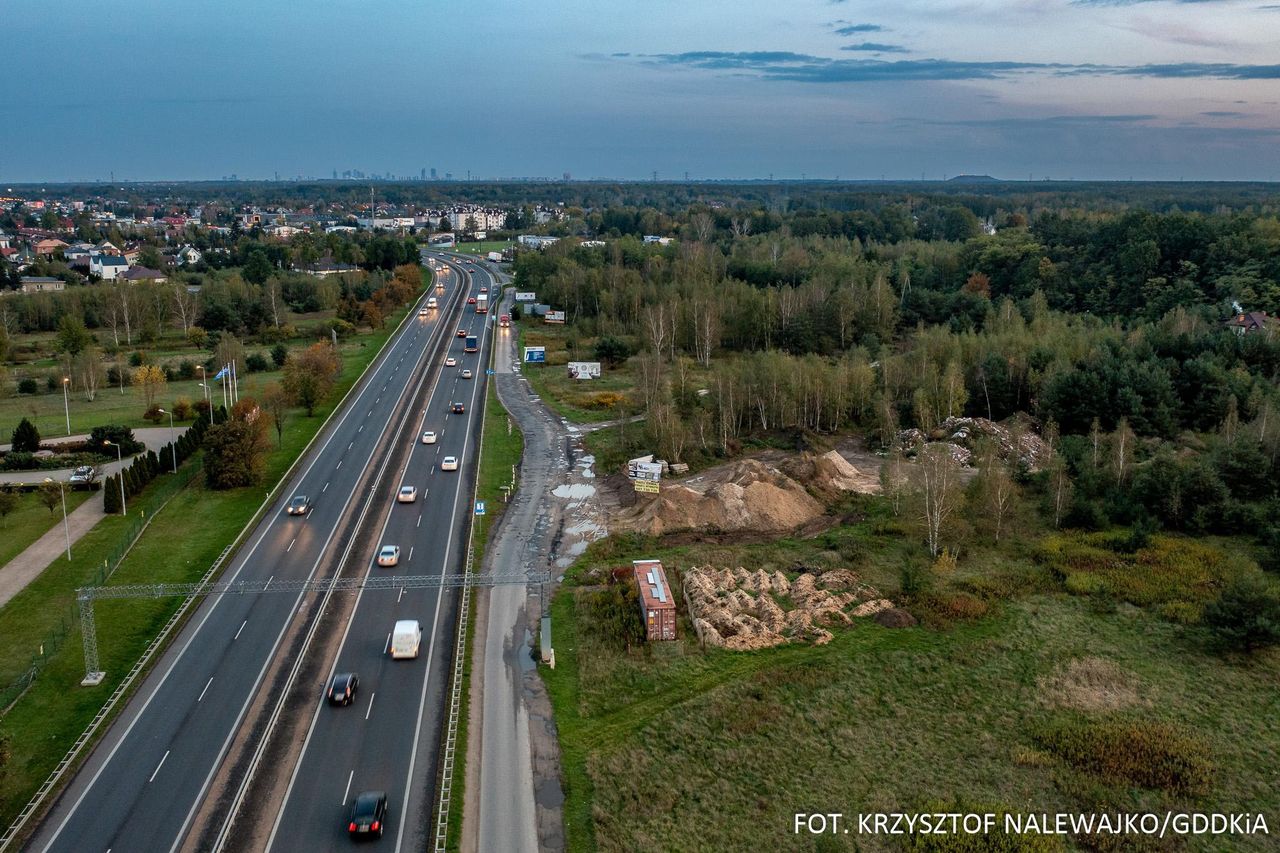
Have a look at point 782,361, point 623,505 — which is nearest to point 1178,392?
point 782,361

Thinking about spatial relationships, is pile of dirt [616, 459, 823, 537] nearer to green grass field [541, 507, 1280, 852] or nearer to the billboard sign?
green grass field [541, 507, 1280, 852]

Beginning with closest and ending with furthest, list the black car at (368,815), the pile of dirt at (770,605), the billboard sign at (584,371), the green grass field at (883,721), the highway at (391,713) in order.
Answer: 1. the black car at (368,815)
2. the highway at (391,713)
3. the green grass field at (883,721)
4. the pile of dirt at (770,605)
5. the billboard sign at (584,371)

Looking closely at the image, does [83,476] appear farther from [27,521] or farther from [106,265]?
[106,265]

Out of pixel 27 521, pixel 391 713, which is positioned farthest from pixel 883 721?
pixel 27 521

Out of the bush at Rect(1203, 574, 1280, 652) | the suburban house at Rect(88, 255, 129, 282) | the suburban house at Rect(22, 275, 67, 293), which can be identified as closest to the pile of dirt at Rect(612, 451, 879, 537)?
the bush at Rect(1203, 574, 1280, 652)

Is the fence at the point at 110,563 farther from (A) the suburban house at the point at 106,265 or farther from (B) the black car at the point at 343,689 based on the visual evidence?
(A) the suburban house at the point at 106,265

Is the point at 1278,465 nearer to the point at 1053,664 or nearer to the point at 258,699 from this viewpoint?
the point at 1053,664

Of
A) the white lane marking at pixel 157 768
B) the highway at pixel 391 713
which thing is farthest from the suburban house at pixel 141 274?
the white lane marking at pixel 157 768

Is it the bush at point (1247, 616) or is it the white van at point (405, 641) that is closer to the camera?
the white van at point (405, 641)
